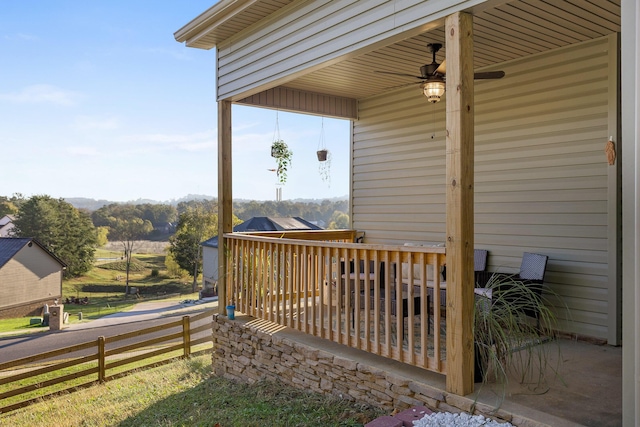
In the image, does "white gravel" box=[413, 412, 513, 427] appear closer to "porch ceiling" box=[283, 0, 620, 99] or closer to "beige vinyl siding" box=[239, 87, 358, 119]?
"porch ceiling" box=[283, 0, 620, 99]

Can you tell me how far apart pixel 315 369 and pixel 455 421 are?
5.50ft

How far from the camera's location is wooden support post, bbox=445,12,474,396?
2.99 meters

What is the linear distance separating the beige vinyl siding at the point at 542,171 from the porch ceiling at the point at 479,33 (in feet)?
0.84

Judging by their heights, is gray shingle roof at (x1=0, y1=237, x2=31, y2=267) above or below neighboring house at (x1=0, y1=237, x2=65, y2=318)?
above

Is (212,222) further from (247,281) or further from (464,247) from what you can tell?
(464,247)

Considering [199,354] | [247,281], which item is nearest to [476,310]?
[247,281]

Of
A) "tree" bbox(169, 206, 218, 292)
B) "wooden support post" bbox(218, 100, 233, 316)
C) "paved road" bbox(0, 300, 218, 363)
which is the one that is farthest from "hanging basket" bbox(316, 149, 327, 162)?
"tree" bbox(169, 206, 218, 292)

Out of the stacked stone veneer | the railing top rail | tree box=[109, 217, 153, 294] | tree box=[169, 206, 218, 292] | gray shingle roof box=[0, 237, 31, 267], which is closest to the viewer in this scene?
the stacked stone veneer

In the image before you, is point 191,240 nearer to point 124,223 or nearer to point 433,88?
point 124,223

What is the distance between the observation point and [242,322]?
17.7 feet

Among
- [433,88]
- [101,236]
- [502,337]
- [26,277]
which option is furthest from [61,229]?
[502,337]

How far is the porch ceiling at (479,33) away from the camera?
149 inches

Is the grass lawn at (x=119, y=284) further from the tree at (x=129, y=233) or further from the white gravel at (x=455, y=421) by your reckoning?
the white gravel at (x=455, y=421)

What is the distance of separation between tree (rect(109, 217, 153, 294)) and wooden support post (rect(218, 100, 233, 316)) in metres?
27.6
